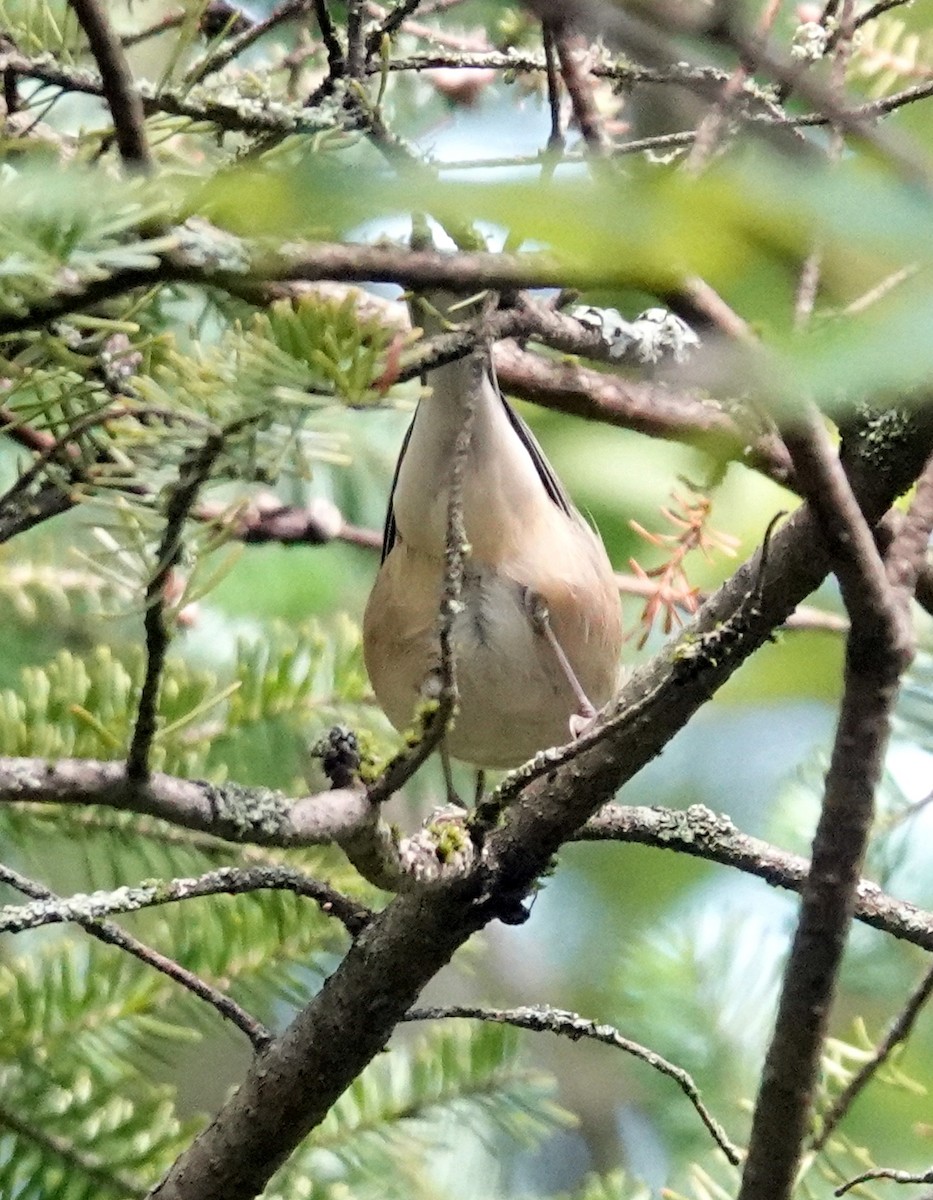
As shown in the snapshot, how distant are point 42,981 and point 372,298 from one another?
2.30ft

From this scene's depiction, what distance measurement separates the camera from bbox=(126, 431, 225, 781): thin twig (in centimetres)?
59

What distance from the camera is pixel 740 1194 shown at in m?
0.89

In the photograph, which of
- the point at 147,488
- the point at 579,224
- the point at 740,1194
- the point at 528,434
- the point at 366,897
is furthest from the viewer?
the point at 528,434

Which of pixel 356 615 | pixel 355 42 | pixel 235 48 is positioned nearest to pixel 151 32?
pixel 235 48

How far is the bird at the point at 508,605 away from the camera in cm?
166

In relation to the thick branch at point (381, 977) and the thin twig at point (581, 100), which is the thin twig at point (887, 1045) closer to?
the thick branch at point (381, 977)

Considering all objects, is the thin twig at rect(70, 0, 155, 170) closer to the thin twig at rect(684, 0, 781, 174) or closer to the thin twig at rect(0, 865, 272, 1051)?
the thin twig at rect(684, 0, 781, 174)

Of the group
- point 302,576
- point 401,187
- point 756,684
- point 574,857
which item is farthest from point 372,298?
point 574,857

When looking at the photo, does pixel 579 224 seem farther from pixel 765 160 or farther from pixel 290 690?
pixel 290 690

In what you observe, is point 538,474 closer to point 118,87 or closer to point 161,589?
point 161,589

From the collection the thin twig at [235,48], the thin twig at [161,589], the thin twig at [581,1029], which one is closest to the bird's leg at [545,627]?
the thin twig at [581,1029]

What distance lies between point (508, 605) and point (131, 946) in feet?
2.67

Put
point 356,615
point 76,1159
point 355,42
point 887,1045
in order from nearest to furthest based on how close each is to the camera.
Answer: point 355,42, point 887,1045, point 76,1159, point 356,615

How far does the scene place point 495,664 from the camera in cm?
175
